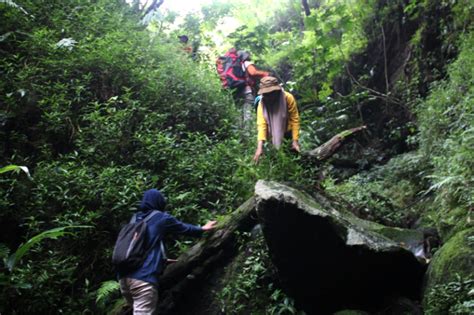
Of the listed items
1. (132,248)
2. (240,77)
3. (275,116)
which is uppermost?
(240,77)

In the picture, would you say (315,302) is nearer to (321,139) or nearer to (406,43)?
(321,139)

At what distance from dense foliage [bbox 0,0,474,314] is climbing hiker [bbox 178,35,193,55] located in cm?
46

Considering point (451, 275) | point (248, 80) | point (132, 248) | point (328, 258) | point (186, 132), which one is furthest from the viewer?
point (248, 80)

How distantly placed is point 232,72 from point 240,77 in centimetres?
24

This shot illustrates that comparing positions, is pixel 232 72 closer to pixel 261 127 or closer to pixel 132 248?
pixel 261 127

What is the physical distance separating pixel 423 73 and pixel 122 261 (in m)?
7.71

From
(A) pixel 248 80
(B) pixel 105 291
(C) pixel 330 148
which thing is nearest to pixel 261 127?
(C) pixel 330 148

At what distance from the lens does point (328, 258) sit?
4.32m

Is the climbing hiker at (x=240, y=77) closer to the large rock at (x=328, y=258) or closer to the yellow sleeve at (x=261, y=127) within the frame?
the yellow sleeve at (x=261, y=127)

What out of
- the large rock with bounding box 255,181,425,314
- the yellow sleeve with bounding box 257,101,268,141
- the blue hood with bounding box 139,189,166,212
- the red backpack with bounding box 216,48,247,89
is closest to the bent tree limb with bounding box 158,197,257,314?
the blue hood with bounding box 139,189,166,212

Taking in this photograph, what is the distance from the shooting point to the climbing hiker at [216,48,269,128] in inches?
383

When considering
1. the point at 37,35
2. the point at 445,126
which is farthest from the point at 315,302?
the point at 37,35

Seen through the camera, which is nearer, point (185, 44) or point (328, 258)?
point (328, 258)

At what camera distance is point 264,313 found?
4820mm
